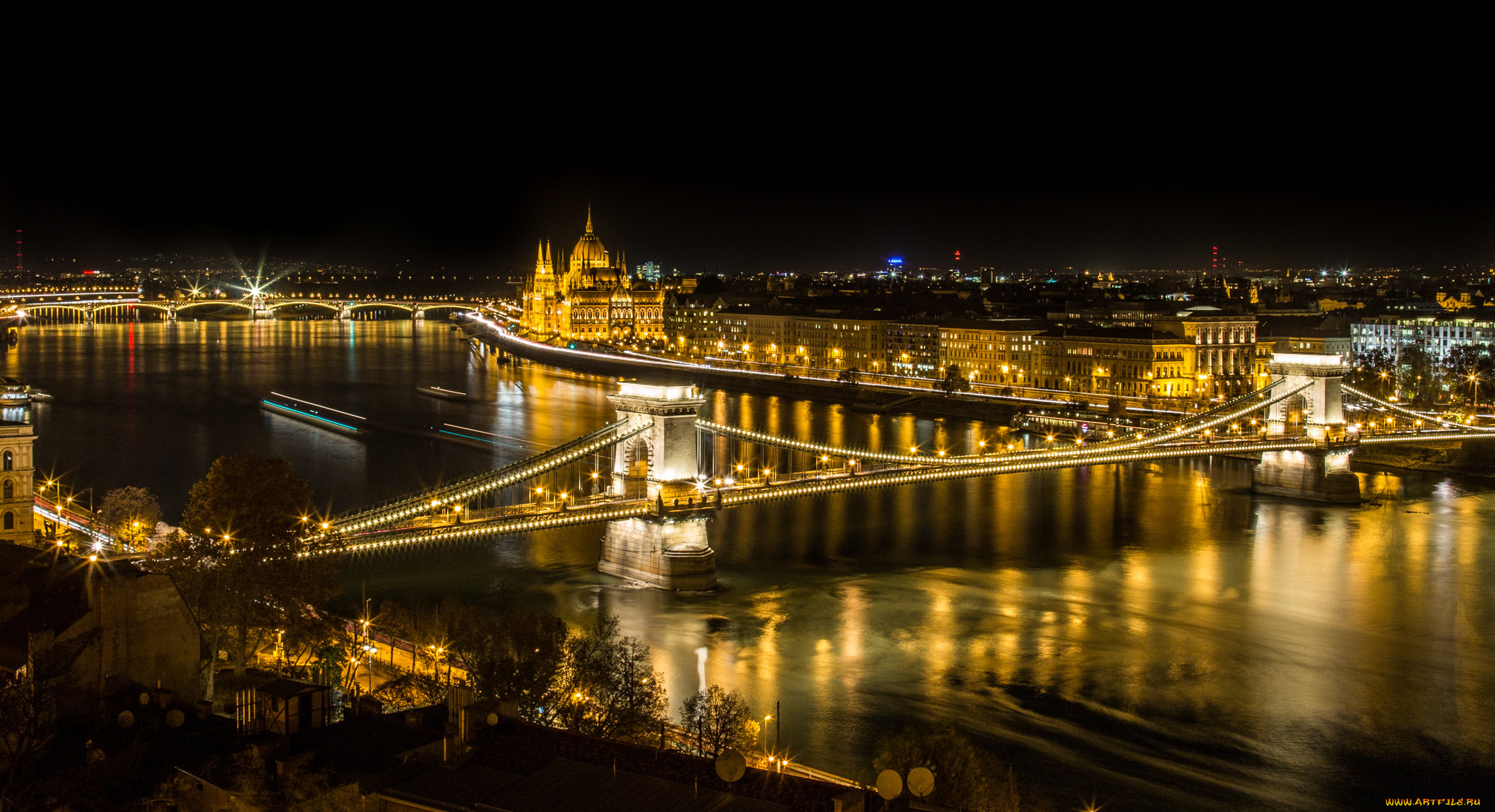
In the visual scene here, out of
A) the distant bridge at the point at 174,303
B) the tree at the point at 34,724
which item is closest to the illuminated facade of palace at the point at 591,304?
the distant bridge at the point at 174,303

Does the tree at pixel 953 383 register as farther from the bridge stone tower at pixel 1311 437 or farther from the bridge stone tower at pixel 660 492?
the bridge stone tower at pixel 660 492

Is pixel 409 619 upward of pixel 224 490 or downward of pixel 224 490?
downward

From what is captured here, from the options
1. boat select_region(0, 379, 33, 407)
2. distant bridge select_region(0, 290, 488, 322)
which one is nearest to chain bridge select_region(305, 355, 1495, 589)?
boat select_region(0, 379, 33, 407)

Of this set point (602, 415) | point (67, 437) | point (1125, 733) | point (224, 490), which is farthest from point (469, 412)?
point (1125, 733)

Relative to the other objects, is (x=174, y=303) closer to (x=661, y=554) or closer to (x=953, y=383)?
(x=953, y=383)

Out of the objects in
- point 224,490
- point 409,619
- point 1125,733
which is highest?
point 224,490

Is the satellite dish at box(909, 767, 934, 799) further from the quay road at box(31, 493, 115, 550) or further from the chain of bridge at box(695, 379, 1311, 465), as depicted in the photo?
the chain of bridge at box(695, 379, 1311, 465)

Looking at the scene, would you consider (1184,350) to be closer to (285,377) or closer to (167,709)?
(285,377)
